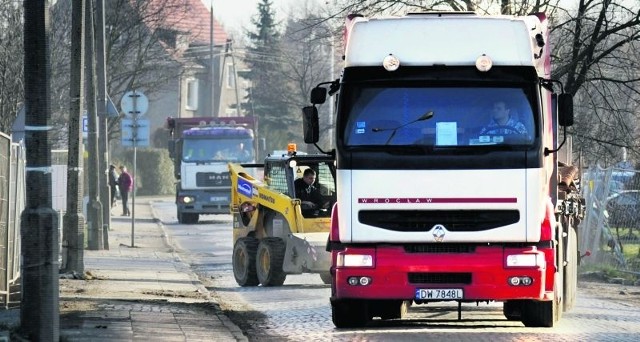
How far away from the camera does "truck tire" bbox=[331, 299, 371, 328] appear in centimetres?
1527

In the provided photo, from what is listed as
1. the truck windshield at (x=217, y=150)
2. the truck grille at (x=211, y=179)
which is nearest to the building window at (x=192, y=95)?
the truck windshield at (x=217, y=150)

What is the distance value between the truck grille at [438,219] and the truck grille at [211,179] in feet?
103

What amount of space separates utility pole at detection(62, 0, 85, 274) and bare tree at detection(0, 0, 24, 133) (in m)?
9.82

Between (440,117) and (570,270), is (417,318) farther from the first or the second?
(440,117)

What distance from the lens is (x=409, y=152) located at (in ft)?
47.4

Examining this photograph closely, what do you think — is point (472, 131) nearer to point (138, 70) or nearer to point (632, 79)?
point (632, 79)

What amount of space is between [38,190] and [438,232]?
13.2 feet

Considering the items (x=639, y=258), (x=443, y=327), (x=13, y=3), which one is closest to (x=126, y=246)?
(x=13, y=3)

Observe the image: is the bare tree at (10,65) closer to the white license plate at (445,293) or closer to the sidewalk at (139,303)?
the sidewalk at (139,303)

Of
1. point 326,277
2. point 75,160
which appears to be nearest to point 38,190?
point 326,277

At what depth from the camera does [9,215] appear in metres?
17.6

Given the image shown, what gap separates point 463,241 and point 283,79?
75137 mm

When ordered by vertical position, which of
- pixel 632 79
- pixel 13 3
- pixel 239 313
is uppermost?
pixel 13 3

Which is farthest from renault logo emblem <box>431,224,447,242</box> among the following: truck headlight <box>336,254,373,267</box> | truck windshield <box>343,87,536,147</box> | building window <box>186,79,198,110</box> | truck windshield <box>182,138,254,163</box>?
building window <box>186,79,198,110</box>
